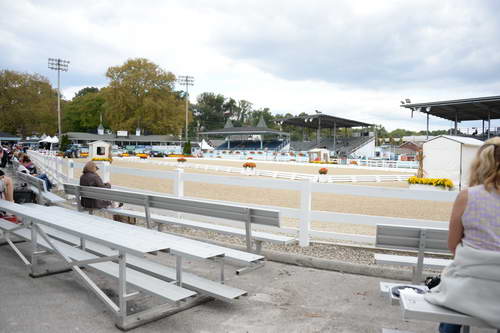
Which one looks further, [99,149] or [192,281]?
[99,149]

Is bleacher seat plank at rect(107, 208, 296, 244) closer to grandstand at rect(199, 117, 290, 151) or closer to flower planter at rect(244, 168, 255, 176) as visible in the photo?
flower planter at rect(244, 168, 255, 176)

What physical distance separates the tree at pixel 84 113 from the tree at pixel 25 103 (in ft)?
42.2

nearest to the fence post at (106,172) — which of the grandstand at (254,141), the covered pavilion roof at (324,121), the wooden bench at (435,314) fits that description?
the wooden bench at (435,314)

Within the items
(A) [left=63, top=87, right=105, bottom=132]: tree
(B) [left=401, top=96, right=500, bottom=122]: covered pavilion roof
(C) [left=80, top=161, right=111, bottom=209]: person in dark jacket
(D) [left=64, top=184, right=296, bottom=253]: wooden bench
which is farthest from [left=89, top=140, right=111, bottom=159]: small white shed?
(A) [left=63, top=87, right=105, bottom=132]: tree

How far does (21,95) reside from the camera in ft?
230

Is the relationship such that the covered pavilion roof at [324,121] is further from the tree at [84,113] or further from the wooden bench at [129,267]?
the wooden bench at [129,267]

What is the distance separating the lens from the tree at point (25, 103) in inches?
2719

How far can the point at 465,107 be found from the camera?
39.0 metres

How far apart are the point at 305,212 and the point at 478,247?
3.98 meters

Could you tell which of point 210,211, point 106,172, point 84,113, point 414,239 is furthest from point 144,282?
point 84,113

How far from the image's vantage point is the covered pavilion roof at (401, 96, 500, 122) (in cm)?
3519

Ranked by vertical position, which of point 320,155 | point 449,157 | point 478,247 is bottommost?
point 478,247

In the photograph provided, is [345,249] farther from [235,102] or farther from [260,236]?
[235,102]

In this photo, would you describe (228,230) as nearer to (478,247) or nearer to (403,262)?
(403,262)
